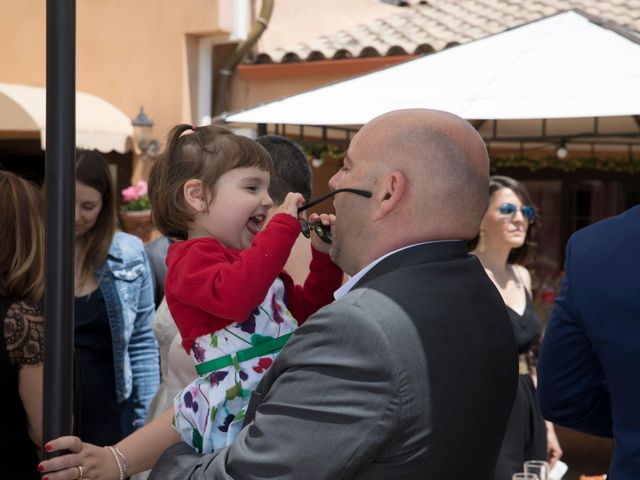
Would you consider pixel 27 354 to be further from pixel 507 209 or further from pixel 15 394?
pixel 507 209

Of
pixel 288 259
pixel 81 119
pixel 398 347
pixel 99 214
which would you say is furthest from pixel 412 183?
pixel 81 119

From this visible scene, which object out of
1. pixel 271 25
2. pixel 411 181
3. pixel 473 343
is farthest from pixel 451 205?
pixel 271 25

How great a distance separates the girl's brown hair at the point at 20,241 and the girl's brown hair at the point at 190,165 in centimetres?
55

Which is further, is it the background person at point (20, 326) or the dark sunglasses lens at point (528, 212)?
the dark sunglasses lens at point (528, 212)

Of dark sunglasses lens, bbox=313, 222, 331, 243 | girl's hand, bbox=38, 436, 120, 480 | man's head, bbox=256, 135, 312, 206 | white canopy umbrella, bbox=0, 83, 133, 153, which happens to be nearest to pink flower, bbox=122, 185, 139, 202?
white canopy umbrella, bbox=0, 83, 133, 153

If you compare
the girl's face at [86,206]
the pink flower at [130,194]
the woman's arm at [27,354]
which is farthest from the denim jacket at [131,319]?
the pink flower at [130,194]

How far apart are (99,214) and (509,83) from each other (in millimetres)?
1759

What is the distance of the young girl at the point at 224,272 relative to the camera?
195 cm

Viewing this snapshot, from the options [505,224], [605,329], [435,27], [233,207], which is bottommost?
[505,224]

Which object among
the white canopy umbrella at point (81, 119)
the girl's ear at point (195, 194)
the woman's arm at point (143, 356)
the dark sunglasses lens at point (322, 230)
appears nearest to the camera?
the dark sunglasses lens at point (322, 230)

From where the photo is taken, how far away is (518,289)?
4977 millimetres

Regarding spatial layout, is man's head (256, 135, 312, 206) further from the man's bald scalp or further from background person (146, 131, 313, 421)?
the man's bald scalp

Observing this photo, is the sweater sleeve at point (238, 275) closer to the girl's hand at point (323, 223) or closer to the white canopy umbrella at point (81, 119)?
the girl's hand at point (323, 223)

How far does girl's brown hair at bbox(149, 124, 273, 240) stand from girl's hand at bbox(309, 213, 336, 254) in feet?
0.73
